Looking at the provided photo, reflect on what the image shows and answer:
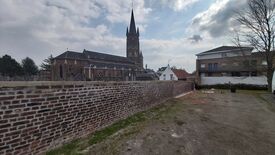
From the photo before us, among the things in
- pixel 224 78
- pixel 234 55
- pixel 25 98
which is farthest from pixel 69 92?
pixel 234 55

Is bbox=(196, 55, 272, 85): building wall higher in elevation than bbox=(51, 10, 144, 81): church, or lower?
lower

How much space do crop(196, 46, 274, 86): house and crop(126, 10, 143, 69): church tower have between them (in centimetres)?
3797

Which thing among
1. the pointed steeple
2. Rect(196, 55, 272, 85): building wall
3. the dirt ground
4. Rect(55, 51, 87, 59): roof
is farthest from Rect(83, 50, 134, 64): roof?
the dirt ground

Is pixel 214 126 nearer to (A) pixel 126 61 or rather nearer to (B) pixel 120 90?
(B) pixel 120 90

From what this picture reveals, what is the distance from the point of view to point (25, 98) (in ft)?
11.0

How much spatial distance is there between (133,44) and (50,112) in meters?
76.0

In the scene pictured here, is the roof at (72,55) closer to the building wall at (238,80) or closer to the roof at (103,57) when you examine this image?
the roof at (103,57)

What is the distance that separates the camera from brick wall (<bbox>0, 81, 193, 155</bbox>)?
10.1ft

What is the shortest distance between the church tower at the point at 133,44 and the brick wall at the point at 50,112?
235ft

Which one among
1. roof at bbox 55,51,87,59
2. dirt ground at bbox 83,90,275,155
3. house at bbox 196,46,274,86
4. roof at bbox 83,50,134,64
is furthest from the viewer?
roof at bbox 83,50,134,64

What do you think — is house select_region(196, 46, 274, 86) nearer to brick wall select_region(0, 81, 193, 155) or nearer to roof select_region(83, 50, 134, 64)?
brick wall select_region(0, 81, 193, 155)

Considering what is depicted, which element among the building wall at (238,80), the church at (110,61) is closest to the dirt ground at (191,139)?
the building wall at (238,80)

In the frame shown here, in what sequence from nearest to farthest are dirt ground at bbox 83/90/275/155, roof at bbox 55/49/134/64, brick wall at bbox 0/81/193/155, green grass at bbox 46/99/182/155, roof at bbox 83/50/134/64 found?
brick wall at bbox 0/81/193/155, green grass at bbox 46/99/182/155, dirt ground at bbox 83/90/275/155, roof at bbox 55/49/134/64, roof at bbox 83/50/134/64

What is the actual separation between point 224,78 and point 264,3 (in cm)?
1566
